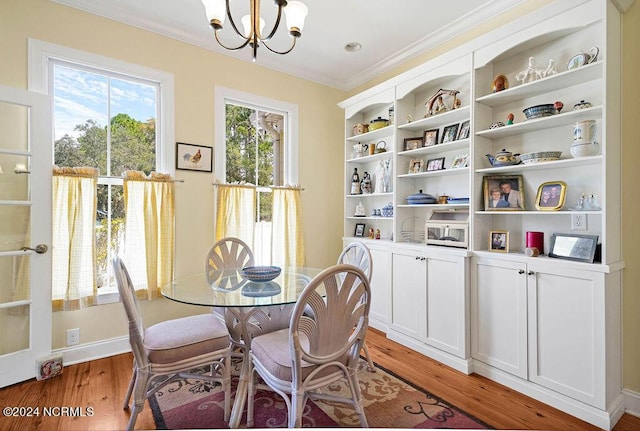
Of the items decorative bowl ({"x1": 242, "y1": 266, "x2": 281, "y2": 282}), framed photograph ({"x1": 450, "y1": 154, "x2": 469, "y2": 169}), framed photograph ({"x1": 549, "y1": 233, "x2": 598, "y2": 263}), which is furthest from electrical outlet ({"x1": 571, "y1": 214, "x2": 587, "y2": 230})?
decorative bowl ({"x1": 242, "y1": 266, "x2": 281, "y2": 282})

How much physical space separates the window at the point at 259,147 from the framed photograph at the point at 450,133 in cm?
168

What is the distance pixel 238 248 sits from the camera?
2924 millimetres

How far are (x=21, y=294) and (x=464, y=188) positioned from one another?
363cm

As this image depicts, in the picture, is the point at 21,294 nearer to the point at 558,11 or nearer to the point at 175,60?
Result: the point at 175,60

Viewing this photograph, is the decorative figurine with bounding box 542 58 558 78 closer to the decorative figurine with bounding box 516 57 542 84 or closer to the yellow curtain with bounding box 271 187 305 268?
the decorative figurine with bounding box 516 57 542 84

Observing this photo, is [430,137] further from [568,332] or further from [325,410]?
[325,410]

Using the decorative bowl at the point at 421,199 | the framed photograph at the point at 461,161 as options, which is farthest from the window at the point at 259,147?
the framed photograph at the point at 461,161

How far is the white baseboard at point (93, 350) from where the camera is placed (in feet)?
8.24

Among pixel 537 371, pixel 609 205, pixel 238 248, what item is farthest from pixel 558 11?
pixel 238 248

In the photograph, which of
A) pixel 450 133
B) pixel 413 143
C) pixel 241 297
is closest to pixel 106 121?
pixel 241 297

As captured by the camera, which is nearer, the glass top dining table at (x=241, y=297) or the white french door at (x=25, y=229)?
the glass top dining table at (x=241, y=297)

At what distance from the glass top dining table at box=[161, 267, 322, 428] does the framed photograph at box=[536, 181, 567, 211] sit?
1768mm

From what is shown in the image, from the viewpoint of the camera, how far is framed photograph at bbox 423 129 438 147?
299cm

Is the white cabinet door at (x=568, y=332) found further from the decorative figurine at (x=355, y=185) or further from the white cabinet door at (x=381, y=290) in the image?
the decorative figurine at (x=355, y=185)
